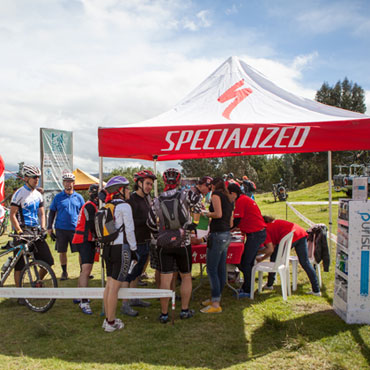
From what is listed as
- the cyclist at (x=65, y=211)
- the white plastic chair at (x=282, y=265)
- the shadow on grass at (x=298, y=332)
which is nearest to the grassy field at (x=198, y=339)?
the shadow on grass at (x=298, y=332)

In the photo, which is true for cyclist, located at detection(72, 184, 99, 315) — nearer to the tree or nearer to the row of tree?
the row of tree

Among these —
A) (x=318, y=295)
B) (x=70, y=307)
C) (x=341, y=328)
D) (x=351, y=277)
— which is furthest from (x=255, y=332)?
(x=70, y=307)

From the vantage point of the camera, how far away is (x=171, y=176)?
4.20 metres

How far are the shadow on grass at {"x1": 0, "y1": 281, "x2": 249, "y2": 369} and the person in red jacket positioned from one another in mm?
945

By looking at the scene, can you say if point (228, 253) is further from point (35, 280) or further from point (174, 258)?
point (35, 280)

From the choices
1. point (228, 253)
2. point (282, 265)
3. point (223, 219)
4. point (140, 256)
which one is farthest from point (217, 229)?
point (282, 265)

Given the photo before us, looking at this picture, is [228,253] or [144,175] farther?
[228,253]

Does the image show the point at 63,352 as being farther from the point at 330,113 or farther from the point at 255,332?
A: the point at 330,113

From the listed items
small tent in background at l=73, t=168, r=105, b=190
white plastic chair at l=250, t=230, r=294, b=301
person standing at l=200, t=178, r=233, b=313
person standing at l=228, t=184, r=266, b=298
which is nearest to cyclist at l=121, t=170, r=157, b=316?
person standing at l=200, t=178, r=233, b=313

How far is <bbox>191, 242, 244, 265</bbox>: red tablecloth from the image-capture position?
487cm

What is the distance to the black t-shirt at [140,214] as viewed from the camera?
176 inches

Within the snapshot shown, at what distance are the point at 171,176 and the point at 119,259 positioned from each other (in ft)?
3.70

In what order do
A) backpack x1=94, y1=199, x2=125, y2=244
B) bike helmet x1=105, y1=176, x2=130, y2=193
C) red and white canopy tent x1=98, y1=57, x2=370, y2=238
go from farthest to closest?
1. red and white canopy tent x1=98, y1=57, x2=370, y2=238
2. bike helmet x1=105, y1=176, x2=130, y2=193
3. backpack x1=94, y1=199, x2=125, y2=244

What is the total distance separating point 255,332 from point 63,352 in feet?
6.82
